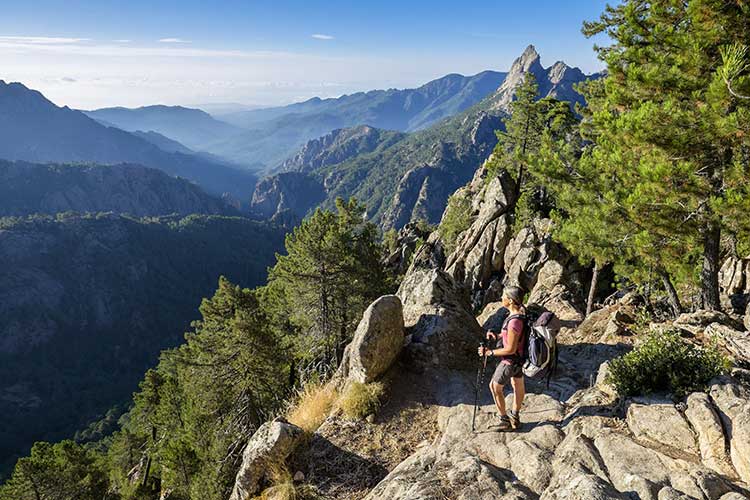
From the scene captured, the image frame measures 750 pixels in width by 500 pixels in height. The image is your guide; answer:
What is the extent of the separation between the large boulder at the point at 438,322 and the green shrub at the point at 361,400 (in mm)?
1890

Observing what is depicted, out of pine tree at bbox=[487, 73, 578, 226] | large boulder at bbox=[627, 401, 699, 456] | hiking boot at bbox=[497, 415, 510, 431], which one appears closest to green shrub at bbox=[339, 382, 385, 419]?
hiking boot at bbox=[497, 415, 510, 431]

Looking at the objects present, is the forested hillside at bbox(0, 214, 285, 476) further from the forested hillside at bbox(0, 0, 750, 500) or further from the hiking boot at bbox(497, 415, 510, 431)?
the hiking boot at bbox(497, 415, 510, 431)

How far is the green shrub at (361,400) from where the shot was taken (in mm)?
10180

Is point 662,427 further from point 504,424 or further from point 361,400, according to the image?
point 361,400

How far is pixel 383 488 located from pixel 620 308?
43.1 ft

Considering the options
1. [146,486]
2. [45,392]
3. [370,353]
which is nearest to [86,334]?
[45,392]

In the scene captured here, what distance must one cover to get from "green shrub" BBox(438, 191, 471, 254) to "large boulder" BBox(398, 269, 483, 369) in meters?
26.4

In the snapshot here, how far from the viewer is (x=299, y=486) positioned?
821 centimetres

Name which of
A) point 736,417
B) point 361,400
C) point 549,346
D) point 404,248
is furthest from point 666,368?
point 404,248

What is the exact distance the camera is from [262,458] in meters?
8.73

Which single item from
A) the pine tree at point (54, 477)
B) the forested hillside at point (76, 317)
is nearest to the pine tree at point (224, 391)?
the pine tree at point (54, 477)

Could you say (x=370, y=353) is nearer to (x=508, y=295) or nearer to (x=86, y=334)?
(x=508, y=295)

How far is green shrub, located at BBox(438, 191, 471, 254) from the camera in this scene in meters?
41.4

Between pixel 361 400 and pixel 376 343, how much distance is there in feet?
5.17
